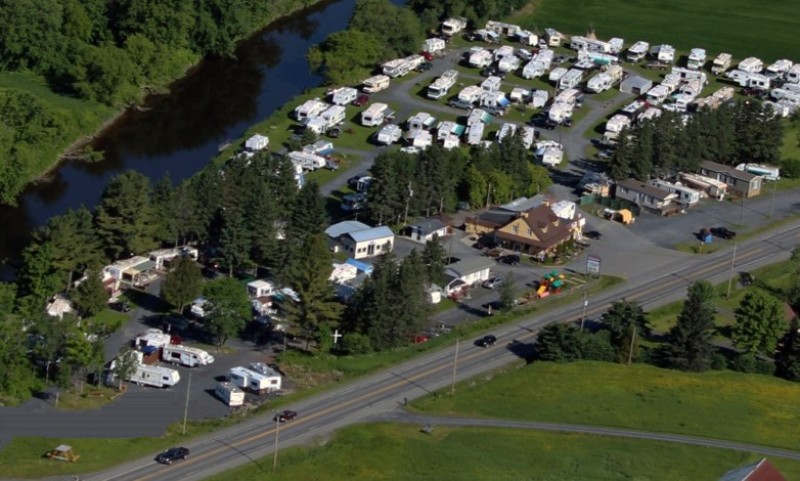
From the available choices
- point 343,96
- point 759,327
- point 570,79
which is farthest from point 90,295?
point 570,79

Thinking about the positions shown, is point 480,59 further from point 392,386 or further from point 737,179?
point 392,386

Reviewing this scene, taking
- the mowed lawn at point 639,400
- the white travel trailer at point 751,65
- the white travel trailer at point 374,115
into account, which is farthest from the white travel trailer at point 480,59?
the mowed lawn at point 639,400

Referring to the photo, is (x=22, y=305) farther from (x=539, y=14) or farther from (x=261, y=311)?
(x=539, y=14)

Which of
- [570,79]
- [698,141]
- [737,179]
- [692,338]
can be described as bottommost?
[692,338]

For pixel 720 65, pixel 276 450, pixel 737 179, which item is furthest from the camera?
pixel 720 65

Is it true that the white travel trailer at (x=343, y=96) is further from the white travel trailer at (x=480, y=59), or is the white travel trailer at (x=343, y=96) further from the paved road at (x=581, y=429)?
the paved road at (x=581, y=429)

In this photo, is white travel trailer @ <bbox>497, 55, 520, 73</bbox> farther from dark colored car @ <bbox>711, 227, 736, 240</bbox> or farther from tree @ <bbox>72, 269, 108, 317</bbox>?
tree @ <bbox>72, 269, 108, 317</bbox>

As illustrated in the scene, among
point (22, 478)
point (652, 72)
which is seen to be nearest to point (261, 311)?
point (22, 478)

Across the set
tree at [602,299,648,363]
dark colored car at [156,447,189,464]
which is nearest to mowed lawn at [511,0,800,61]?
tree at [602,299,648,363]
